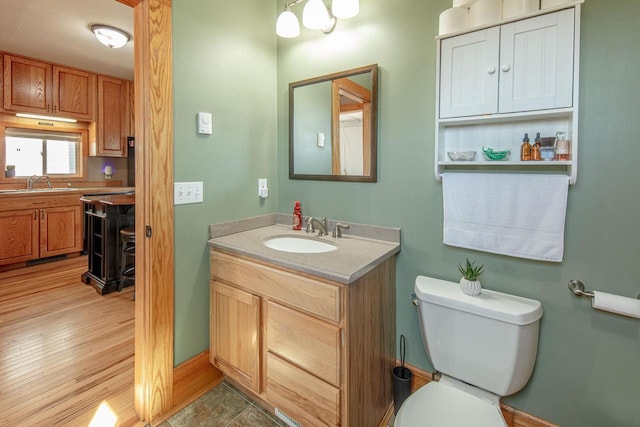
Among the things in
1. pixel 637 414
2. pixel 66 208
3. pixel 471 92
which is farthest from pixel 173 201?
pixel 66 208

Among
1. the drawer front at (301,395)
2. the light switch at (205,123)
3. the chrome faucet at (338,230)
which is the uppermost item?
the light switch at (205,123)

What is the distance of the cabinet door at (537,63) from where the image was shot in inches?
44.7

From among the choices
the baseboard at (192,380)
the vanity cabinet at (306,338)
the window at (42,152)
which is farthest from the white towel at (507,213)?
the window at (42,152)

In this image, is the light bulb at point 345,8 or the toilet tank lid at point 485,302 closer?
the toilet tank lid at point 485,302

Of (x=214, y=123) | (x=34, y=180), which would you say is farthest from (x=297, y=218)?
(x=34, y=180)

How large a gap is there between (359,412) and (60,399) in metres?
1.60

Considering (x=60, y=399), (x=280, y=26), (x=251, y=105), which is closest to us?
(x=60, y=399)

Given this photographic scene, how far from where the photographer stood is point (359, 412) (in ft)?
4.21

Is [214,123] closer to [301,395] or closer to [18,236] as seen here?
[301,395]

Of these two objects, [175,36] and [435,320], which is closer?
[435,320]

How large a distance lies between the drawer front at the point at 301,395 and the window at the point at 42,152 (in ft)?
15.0

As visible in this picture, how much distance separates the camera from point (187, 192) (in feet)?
5.30

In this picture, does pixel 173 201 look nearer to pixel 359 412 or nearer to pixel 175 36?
pixel 175 36

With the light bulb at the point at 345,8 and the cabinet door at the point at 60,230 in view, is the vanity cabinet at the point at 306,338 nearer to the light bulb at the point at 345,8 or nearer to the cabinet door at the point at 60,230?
the light bulb at the point at 345,8
